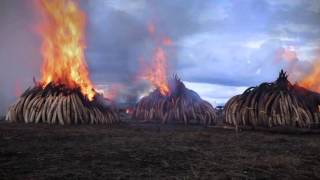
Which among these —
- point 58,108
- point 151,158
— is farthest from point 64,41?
point 151,158

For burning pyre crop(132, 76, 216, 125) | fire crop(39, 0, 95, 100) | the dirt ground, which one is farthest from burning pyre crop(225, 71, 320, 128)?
fire crop(39, 0, 95, 100)

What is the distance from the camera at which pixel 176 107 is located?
2441 cm

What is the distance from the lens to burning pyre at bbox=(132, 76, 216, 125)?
24109 millimetres

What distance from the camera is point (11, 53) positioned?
3506cm

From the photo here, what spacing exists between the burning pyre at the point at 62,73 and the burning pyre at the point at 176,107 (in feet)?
13.5

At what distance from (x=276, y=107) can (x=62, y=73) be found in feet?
32.6

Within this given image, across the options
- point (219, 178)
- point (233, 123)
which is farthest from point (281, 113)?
point (219, 178)

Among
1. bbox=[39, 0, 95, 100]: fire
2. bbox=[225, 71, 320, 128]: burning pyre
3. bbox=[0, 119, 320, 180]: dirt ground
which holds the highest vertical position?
bbox=[39, 0, 95, 100]: fire

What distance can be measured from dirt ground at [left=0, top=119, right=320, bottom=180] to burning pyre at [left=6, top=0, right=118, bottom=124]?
24.0ft

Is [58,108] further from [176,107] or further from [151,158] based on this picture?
[151,158]

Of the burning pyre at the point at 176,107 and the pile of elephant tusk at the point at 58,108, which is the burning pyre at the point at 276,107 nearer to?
the burning pyre at the point at 176,107

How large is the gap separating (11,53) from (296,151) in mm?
28853

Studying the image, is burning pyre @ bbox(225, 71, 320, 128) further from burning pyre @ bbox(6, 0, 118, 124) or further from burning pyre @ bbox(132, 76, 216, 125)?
burning pyre @ bbox(6, 0, 118, 124)

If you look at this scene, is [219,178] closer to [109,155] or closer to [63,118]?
[109,155]
